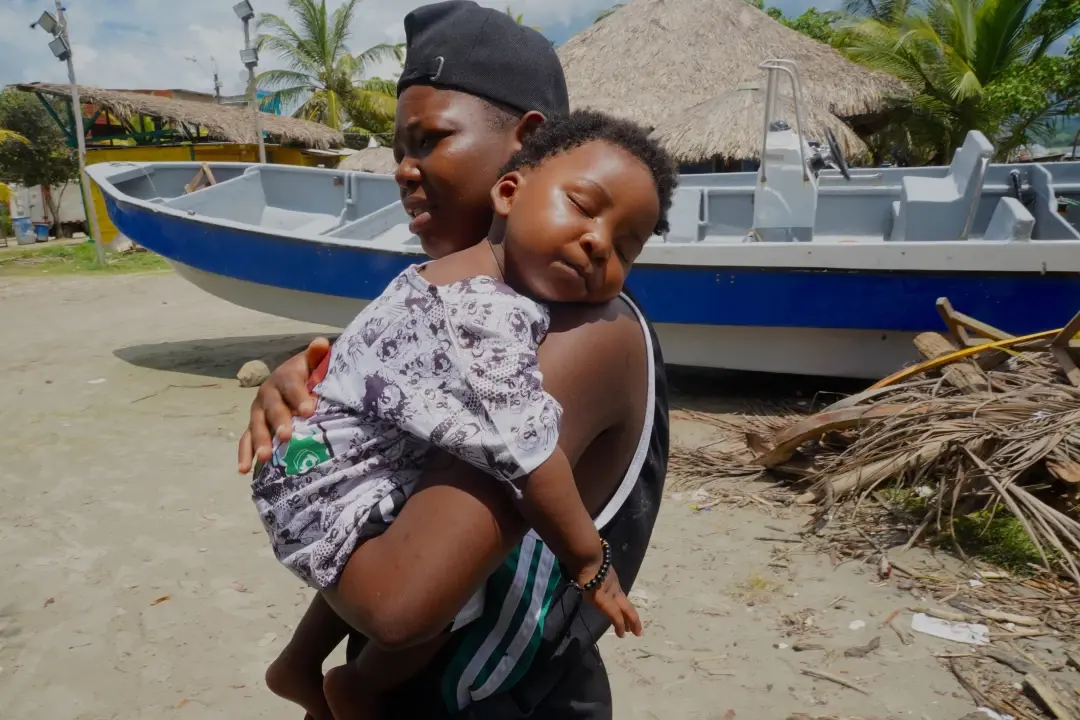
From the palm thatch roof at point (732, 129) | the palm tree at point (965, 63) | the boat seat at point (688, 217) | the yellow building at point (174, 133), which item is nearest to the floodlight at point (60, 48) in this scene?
the yellow building at point (174, 133)

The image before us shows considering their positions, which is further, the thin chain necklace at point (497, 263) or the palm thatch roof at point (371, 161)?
the palm thatch roof at point (371, 161)

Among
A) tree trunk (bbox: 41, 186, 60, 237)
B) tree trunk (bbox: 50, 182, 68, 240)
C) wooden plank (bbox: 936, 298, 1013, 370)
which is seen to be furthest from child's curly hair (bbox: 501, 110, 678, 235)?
tree trunk (bbox: 41, 186, 60, 237)

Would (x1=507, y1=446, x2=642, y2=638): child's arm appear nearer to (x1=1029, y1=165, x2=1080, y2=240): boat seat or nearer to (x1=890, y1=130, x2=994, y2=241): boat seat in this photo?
(x1=890, y1=130, x2=994, y2=241): boat seat

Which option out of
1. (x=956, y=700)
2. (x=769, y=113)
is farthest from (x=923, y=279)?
(x=956, y=700)

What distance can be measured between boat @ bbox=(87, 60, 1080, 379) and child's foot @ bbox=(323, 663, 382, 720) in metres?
4.61

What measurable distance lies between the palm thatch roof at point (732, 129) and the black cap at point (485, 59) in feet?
38.9

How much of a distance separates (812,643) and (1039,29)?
15621 mm

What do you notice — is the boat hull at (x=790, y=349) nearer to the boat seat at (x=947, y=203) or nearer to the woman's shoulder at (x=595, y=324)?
the boat seat at (x=947, y=203)

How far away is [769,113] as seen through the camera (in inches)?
244

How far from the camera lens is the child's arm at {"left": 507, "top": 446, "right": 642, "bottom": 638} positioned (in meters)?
0.88

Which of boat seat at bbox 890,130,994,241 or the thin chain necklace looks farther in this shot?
boat seat at bbox 890,130,994,241

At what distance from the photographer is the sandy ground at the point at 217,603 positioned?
2.81 meters

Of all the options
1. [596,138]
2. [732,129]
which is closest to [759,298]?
[596,138]

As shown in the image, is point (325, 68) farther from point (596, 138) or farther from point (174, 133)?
point (596, 138)
